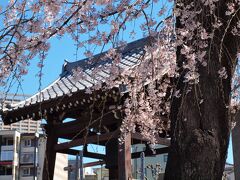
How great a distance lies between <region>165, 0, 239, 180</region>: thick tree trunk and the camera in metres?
2.76

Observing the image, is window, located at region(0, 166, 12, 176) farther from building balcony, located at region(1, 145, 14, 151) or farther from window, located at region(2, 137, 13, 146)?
window, located at region(2, 137, 13, 146)

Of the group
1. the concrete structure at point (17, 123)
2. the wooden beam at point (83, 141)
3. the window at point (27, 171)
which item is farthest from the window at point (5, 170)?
the wooden beam at point (83, 141)

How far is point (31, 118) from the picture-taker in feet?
25.8

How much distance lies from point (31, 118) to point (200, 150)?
5.53m

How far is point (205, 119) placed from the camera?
287cm

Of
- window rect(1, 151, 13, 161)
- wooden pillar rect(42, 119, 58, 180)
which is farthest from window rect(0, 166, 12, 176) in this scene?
A: wooden pillar rect(42, 119, 58, 180)

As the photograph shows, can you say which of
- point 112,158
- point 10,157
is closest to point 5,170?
point 10,157

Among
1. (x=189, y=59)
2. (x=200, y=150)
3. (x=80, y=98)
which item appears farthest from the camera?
(x=80, y=98)

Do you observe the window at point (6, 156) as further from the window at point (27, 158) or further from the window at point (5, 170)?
the window at point (27, 158)

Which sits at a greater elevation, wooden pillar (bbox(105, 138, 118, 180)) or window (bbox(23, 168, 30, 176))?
wooden pillar (bbox(105, 138, 118, 180))

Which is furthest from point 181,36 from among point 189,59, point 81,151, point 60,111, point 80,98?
point 81,151

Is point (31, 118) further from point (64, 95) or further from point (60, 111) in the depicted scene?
point (64, 95)

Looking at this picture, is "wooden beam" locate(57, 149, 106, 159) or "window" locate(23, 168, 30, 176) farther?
"window" locate(23, 168, 30, 176)

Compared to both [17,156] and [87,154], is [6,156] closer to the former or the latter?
[17,156]
